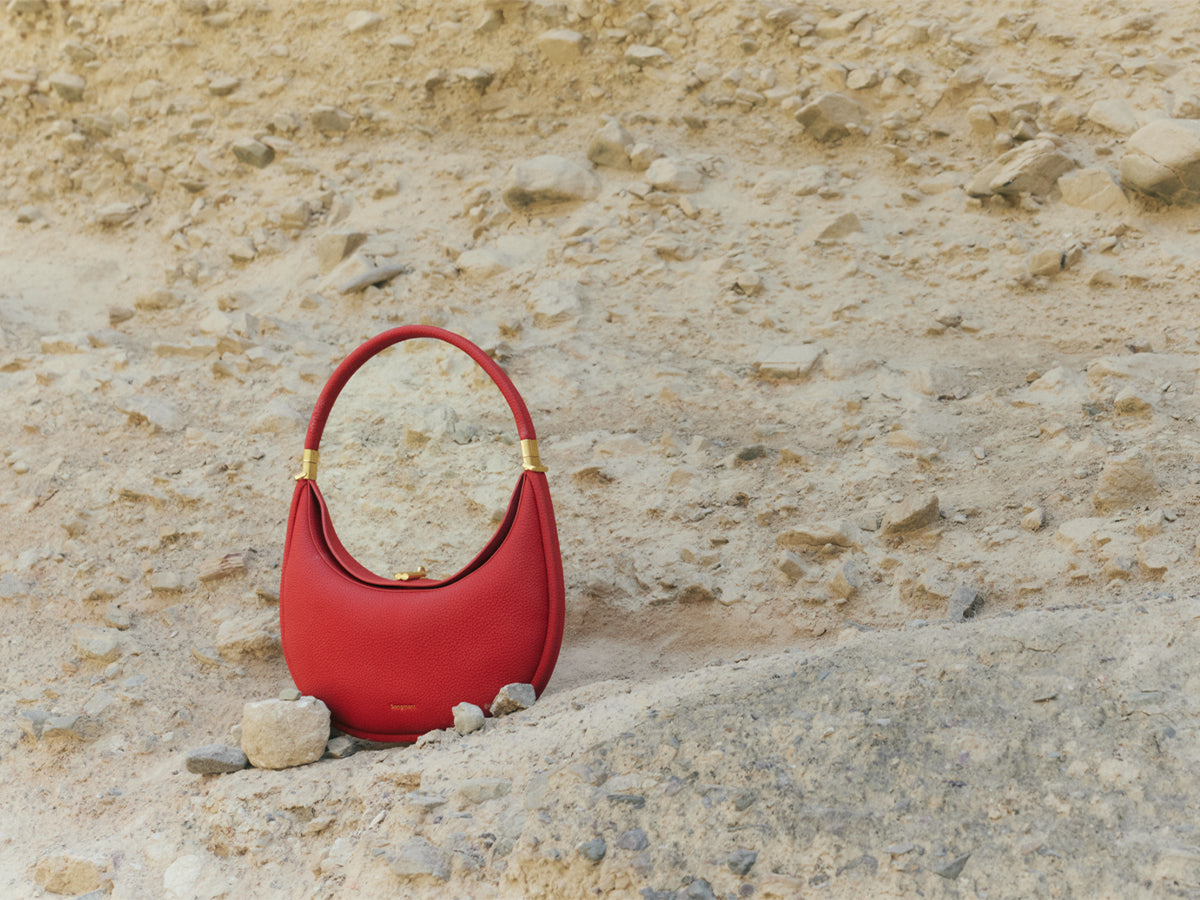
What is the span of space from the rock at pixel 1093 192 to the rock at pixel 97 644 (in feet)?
8.54

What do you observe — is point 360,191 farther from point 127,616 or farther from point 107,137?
point 127,616

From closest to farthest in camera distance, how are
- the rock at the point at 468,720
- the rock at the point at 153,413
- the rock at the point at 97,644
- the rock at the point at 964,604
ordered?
the rock at the point at 468,720 → the rock at the point at 964,604 → the rock at the point at 97,644 → the rock at the point at 153,413

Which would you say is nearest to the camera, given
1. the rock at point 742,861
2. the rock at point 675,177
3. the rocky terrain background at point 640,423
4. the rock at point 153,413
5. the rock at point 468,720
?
the rock at point 742,861

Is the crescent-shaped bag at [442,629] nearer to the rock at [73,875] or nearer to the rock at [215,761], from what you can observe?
the rock at [215,761]

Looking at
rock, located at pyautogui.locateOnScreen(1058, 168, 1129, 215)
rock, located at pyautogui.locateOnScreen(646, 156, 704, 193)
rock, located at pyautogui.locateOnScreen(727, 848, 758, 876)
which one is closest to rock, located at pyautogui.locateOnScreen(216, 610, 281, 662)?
rock, located at pyautogui.locateOnScreen(727, 848, 758, 876)

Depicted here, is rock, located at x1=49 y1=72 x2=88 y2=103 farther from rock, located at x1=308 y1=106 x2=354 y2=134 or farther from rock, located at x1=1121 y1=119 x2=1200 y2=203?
rock, located at x1=1121 y1=119 x2=1200 y2=203

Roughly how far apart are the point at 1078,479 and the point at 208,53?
131 inches

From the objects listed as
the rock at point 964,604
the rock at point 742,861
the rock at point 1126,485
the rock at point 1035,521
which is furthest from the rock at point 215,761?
the rock at point 1126,485

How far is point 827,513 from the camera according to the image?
2.08 metres

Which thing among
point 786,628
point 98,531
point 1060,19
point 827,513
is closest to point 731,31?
point 1060,19

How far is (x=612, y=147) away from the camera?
3.12 m

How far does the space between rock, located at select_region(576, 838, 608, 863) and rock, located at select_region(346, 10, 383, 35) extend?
125 inches

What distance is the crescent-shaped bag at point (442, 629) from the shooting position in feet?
5.13

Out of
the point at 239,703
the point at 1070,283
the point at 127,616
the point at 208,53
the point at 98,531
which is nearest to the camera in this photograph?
the point at 239,703
